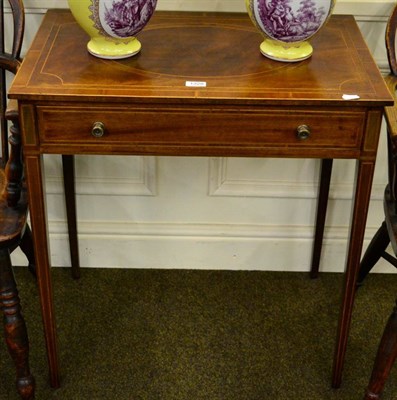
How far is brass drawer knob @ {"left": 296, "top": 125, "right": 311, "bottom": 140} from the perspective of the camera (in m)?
1.57


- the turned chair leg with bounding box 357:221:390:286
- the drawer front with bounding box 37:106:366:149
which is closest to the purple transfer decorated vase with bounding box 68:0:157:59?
the drawer front with bounding box 37:106:366:149

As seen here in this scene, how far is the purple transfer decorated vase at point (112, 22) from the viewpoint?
159 centimetres

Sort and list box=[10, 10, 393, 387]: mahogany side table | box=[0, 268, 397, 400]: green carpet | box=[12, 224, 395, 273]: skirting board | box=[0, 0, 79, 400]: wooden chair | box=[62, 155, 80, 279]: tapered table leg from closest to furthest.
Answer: box=[10, 10, 393, 387]: mahogany side table → box=[0, 0, 79, 400]: wooden chair → box=[0, 268, 397, 400]: green carpet → box=[62, 155, 80, 279]: tapered table leg → box=[12, 224, 395, 273]: skirting board

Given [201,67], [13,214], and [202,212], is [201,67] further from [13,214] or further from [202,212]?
[202,212]

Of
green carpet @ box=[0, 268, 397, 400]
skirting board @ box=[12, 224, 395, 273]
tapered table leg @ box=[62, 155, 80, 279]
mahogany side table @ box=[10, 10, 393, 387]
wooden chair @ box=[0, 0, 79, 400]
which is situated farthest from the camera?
skirting board @ box=[12, 224, 395, 273]

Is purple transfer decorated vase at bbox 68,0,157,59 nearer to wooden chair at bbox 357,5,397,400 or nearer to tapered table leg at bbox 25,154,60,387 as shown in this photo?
tapered table leg at bbox 25,154,60,387

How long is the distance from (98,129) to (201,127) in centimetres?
21

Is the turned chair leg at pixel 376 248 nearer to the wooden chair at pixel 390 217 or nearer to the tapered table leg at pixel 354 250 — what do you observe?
the wooden chair at pixel 390 217

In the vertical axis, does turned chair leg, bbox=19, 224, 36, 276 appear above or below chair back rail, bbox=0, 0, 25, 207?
below

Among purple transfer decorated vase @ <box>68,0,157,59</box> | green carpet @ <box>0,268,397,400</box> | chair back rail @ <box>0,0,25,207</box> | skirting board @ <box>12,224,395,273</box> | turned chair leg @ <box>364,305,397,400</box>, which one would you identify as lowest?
green carpet @ <box>0,268,397,400</box>

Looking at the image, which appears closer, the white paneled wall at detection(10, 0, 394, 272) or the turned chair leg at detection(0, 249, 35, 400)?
the turned chair leg at detection(0, 249, 35, 400)

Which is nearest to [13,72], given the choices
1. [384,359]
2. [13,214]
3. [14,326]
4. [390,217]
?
[13,214]

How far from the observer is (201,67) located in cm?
166

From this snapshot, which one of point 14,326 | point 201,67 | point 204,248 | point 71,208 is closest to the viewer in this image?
point 201,67
